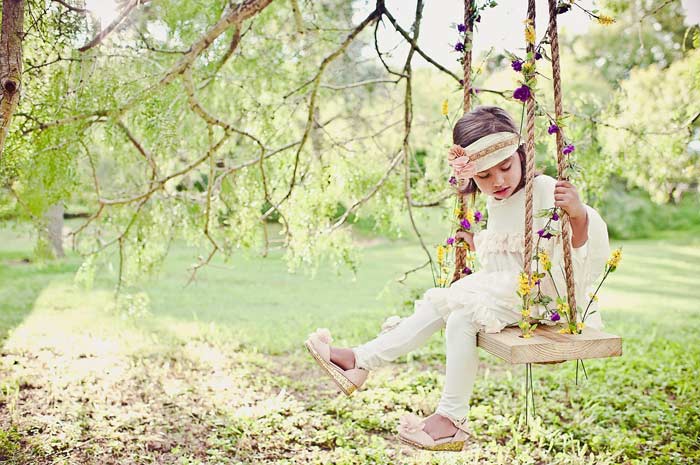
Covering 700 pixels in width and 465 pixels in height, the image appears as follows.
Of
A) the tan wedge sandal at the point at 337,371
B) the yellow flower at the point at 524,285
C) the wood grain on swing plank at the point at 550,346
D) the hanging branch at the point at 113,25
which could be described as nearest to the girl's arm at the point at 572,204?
the yellow flower at the point at 524,285

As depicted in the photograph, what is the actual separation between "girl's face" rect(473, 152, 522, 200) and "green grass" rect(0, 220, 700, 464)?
142 centimetres

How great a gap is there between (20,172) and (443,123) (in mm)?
2594

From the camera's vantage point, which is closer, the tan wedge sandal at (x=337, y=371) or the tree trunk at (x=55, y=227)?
the tan wedge sandal at (x=337, y=371)

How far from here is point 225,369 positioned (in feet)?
14.9

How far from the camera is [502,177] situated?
7.60ft

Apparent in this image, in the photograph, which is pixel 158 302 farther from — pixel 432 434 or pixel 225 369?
pixel 432 434

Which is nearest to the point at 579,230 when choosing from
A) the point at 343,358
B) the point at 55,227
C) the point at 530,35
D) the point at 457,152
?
the point at 457,152

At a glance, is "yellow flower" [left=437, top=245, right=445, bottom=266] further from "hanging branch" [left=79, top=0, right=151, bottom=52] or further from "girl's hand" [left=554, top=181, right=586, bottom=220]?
"hanging branch" [left=79, top=0, right=151, bottom=52]

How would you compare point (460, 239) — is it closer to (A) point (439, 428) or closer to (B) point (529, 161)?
(B) point (529, 161)

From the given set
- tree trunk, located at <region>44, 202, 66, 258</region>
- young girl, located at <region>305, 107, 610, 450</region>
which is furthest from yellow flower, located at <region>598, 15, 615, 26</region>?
tree trunk, located at <region>44, 202, 66, 258</region>

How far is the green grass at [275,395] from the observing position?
3.21m

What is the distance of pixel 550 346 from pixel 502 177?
2.06 ft

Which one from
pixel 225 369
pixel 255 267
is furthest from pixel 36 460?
pixel 255 267

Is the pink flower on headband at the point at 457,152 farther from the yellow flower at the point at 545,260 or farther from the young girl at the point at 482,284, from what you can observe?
the yellow flower at the point at 545,260
